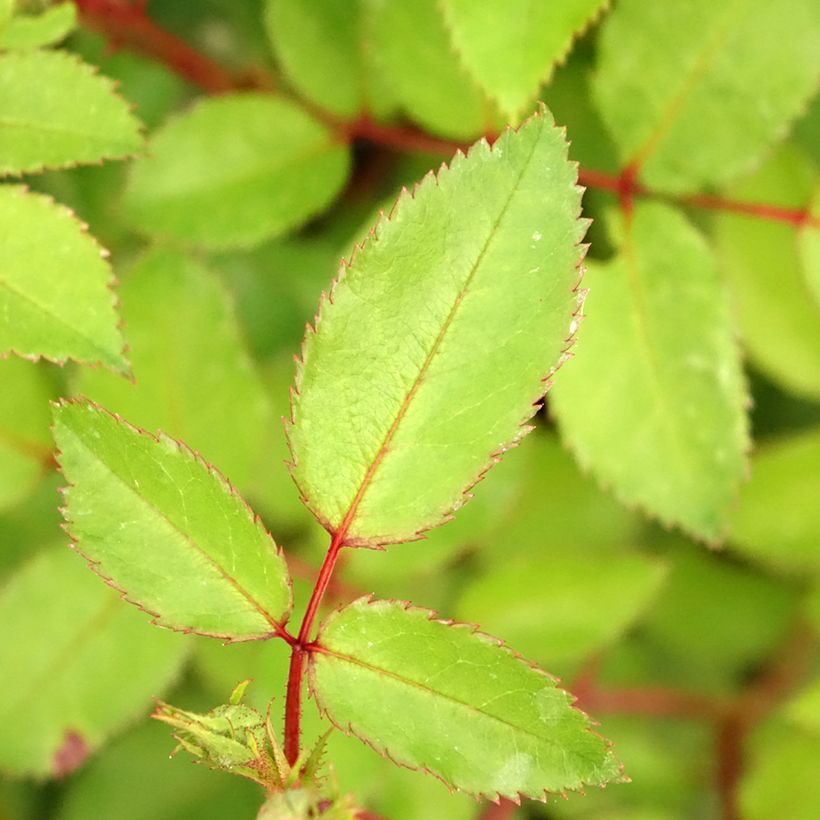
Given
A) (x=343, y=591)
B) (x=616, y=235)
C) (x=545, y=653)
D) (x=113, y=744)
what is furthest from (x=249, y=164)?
(x=113, y=744)

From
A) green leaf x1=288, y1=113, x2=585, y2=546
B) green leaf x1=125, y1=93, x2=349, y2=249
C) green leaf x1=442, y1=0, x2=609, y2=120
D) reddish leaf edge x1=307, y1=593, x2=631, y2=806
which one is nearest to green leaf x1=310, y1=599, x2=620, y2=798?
reddish leaf edge x1=307, y1=593, x2=631, y2=806

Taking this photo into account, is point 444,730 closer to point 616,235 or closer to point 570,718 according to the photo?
point 570,718

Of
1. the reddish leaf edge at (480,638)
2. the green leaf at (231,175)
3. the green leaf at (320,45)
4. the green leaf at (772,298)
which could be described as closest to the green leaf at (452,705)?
the reddish leaf edge at (480,638)

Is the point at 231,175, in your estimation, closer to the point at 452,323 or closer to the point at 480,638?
the point at 452,323

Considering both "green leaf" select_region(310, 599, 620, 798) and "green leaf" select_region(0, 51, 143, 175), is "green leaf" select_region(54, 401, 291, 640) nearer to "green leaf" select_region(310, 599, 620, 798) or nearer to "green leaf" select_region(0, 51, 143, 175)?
"green leaf" select_region(310, 599, 620, 798)

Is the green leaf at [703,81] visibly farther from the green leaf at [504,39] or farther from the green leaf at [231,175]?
the green leaf at [231,175]
